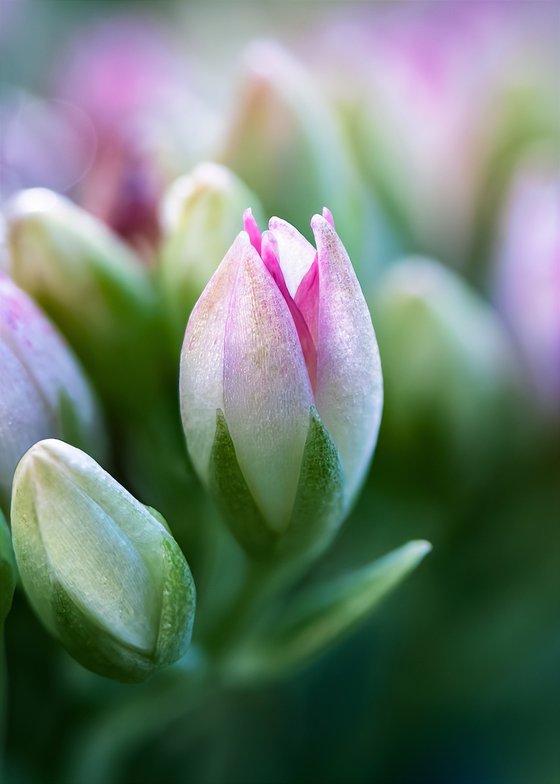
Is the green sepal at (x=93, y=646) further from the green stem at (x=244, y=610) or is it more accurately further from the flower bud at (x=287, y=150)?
the flower bud at (x=287, y=150)

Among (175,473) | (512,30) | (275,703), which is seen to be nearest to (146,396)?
(175,473)

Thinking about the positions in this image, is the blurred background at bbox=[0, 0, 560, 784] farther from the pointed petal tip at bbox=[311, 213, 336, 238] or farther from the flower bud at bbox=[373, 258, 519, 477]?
the pointed petal tip at bbox=[311, 213, 336, 238]

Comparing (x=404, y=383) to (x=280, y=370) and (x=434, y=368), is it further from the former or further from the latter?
(x=280, y=370)

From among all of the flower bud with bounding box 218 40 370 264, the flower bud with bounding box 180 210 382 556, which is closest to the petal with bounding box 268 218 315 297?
the flower bud with bounding box 180 210 382 556

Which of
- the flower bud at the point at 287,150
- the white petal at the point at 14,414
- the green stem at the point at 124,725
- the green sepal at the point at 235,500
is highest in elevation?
the flower bud at the point at 287,150

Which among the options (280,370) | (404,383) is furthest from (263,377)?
(404,383)

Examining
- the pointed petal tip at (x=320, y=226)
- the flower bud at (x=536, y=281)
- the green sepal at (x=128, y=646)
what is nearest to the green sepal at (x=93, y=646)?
the green sepal at (x=128, y=646)
